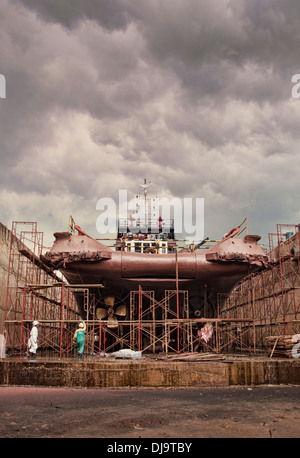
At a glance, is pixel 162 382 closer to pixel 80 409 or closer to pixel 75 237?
pixel 80 409

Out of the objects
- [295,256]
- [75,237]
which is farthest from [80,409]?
[295,256]

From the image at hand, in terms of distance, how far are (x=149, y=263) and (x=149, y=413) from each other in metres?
11.1

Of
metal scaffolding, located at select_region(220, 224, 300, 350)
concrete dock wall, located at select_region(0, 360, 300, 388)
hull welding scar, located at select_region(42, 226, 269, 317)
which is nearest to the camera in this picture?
concrete dock wall, located at select_region(0, 360, 300, 388)

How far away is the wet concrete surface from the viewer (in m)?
6.29

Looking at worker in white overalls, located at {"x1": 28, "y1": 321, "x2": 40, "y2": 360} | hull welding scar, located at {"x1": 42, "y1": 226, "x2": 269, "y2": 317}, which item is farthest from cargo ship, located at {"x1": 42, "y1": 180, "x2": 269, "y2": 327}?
worker in white overalls, located at {"x1": 28, "y1": 321, "x2": 40, "y2": 360}

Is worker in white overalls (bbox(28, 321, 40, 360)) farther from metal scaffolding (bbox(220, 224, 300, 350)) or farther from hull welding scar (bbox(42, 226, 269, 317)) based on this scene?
metal scaffolding (bbox(220, 224, 300, 350))

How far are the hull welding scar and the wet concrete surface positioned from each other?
7.37 metres

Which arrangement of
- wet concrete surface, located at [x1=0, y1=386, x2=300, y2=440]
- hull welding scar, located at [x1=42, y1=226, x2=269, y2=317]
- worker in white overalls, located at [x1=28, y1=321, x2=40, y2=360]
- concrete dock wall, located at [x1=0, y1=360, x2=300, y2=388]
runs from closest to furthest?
1. wet concrete surface, located at [x1=0, y1=386, x2=300, y2=440]
2. concrete dock wall, located at [x1=0, y1=360, x2=300, y2=388]
3. worker in white overalls, located at [x1=28, y1=321, x2=40, y2=360]
4. hull welding scar, located at [x1=42, y1=226, x2=269, y2=317]

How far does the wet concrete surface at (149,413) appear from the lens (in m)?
6.29

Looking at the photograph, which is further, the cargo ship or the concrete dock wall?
the cargo ship

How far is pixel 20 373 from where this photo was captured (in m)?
12.9

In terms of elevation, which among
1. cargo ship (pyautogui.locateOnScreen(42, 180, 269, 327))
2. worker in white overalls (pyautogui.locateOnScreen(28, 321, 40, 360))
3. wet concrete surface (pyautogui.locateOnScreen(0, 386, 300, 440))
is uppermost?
cargo ship (pyautogui.locateOnScreen(42, 180, 269, 327))

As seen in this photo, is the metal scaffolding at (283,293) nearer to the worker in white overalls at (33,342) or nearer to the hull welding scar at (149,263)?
the hull welding scar at (149,263)

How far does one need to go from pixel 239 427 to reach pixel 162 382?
20.4ft
